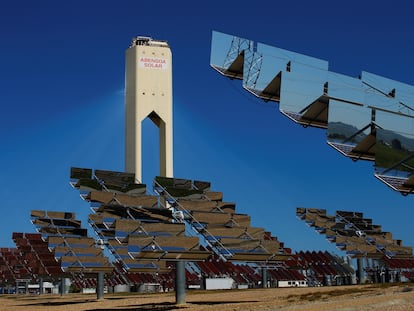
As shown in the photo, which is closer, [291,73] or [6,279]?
[291,73]

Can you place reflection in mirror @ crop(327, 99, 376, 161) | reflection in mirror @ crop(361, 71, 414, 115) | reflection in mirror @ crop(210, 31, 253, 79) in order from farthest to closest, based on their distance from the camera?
1. reflection in mirror @ crop(361, 71, 414, 115)
2. reflection in mirror @ crop(210, 31, 253, 79)
3. reflection in mirror @ crop(327, 99, 376, 161)

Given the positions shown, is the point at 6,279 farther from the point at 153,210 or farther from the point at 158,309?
the point at 158,309

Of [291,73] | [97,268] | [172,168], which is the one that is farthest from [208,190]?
[172,168]

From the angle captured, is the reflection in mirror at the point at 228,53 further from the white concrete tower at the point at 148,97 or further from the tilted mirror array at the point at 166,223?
the white concrete tower at the point at 148,97

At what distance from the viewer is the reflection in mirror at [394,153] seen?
27656 mm

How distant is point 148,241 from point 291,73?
13390 mm

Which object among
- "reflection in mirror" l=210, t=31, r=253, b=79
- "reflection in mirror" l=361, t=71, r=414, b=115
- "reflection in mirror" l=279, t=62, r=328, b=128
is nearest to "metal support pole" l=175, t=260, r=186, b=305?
"reflection in mirror" l=210, t=31, r=253, b=79

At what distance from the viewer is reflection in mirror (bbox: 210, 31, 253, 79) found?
115ft

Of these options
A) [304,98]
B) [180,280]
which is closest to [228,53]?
[304,98]

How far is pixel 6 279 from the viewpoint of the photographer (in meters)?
105

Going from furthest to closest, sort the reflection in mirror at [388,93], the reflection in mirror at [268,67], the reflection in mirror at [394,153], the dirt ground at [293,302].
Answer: the reflection in mirror at [388,93]
the reflection in mirror at [268,67]
the dirt ground at [293,302]
the reflection in mirror at [394,153]

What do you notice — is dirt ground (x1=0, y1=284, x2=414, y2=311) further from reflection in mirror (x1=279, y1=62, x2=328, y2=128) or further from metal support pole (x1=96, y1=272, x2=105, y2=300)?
reflection in mirror (x1=279, y1=62, x2=328, y2=128)

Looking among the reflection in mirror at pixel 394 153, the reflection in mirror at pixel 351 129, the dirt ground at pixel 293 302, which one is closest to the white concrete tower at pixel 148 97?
the dirt ground at pixel 293 302

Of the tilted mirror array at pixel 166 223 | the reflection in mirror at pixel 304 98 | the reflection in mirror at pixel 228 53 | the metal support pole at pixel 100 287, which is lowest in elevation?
the metal support pole at pixel 100 287
